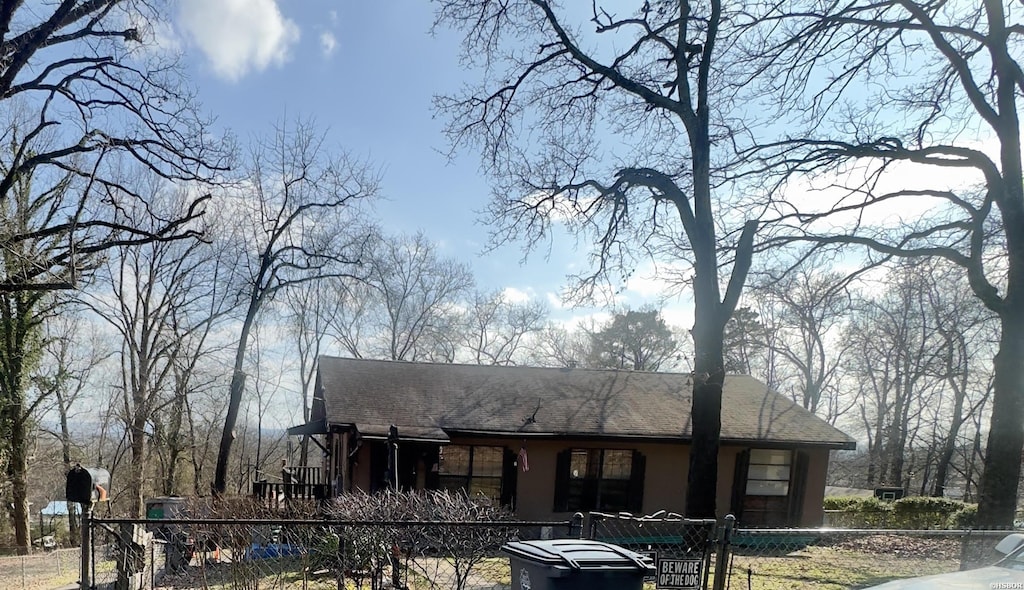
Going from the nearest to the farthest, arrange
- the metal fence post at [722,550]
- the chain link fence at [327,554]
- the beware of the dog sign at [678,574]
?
the beware of the dog sign at [678,574]
the metal fence post at [722,550]
the chain link fence at [327,554]

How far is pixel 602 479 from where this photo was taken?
15.1 meters

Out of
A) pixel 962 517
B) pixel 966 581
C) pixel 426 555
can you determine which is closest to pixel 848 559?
pixel 962 517

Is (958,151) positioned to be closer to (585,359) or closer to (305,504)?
(305,504)

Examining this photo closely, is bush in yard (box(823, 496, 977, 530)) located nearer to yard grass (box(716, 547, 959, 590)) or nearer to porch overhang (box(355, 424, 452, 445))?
yard grass (box(716, 547, 959, 590))

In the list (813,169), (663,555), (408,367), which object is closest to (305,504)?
(408,367)

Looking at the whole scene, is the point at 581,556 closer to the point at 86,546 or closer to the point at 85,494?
the point at 86,546

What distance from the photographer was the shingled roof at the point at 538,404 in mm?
14227

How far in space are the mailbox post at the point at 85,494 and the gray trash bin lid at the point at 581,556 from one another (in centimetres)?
386

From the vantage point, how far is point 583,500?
14.9m

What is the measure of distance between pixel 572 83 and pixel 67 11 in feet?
28.5

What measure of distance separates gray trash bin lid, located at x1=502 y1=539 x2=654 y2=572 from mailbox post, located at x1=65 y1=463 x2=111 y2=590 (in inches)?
152

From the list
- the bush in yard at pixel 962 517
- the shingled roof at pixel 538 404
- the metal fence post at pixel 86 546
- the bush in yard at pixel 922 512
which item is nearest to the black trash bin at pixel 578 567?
the metal fence post at pixel 86 546

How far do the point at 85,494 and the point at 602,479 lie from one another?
11.8m

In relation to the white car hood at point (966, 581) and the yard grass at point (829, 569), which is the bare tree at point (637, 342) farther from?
the white car hood at point (966, 581)
